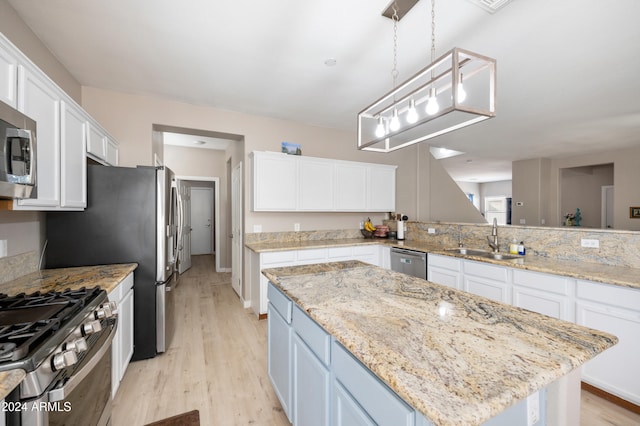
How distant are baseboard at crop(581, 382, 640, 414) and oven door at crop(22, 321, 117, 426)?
324 cm

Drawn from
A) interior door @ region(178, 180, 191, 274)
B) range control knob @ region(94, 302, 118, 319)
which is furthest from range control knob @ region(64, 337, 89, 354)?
interior door @ region(178, 180, 191, 274)

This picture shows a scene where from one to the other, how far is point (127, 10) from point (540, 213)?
8435 mm

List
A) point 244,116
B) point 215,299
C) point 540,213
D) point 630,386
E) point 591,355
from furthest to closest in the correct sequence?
1. point 540,213
2. point 215,299
3. point 244,116
4. point 630,386
5. point 591,355

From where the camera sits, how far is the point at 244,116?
12.5ft

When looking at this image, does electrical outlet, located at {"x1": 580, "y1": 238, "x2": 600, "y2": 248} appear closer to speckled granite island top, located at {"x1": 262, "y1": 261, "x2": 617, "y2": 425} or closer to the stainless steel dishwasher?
the stainless steel dishwasher

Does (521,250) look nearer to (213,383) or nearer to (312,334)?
(312,334)

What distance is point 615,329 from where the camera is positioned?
188 centimetres

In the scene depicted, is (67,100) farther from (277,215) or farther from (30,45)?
(277,215)

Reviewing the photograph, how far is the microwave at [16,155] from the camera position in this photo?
1183mm

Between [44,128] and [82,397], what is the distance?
1.53 m

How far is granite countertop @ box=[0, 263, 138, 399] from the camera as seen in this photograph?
1.69 metres

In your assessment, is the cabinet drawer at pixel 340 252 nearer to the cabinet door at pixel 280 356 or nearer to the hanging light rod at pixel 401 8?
the cabinet door at pixel 280 356

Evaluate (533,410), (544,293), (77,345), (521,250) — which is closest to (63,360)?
(77,345)

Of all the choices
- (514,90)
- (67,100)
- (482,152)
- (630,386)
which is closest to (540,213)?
(482,152)
